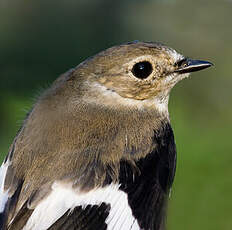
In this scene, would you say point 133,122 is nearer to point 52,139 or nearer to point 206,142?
point 52,139

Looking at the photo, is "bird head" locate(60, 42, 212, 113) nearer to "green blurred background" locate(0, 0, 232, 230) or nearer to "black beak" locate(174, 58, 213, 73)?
"black beak" locate(174, 58, 213, 73)

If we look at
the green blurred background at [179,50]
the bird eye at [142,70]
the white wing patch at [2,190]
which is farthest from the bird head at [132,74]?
the green blurred background at [179,50]

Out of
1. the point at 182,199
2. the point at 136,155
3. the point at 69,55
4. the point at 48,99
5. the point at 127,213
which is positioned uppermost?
the point at 69,55

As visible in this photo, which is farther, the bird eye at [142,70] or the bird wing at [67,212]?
the bird eye at [142,70]

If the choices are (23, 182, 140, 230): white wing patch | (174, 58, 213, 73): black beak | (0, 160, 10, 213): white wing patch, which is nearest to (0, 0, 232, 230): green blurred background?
(174, 58, 213, 73): black beak

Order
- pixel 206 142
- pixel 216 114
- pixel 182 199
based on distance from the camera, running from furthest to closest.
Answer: pixel 216 114 → pixel 206 142 → pixel 182 199

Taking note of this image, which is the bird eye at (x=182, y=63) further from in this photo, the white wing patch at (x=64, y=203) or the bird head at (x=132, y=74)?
the white wing patch at (x=64, y=203)

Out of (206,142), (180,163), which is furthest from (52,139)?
(206,142)
